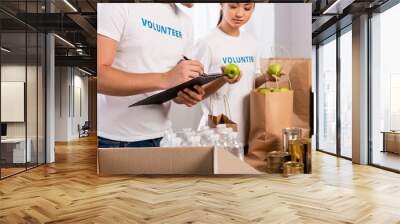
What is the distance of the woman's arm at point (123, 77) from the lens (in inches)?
221

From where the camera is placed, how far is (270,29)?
578cm

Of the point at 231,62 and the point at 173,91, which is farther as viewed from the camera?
the point at 231,62

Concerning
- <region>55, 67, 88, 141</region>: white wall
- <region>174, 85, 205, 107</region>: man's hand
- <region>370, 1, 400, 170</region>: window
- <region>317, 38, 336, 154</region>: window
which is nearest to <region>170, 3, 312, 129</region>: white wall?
<region>174, 85, 205, 107</region>: man's hand

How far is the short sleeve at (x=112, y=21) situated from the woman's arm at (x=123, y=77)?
0.27ft

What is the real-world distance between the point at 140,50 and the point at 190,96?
0.95 meters

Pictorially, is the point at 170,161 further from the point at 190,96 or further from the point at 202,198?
the point at 202,198

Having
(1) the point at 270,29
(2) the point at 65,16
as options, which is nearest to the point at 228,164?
(1) the point at 270,29

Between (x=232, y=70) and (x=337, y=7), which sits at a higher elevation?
(x=337, y=7)

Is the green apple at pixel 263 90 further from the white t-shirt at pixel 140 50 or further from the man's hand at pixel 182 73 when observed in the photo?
the white t-shirt at pixel 140 50

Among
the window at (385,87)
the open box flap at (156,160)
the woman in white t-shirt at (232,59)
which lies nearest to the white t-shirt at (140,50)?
the open box flap at (156,160)

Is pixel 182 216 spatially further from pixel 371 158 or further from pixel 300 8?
pixel 371 158

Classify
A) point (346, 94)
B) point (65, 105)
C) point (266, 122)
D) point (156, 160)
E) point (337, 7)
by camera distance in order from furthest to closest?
point (65, 105) < point (346, 94) < point (337, 7) < point (156, 160) < point (266, 122)

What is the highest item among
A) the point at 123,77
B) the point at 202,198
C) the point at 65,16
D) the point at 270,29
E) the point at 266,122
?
the point at 65,16

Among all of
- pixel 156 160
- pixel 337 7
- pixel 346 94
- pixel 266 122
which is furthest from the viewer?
pixel 346 94
